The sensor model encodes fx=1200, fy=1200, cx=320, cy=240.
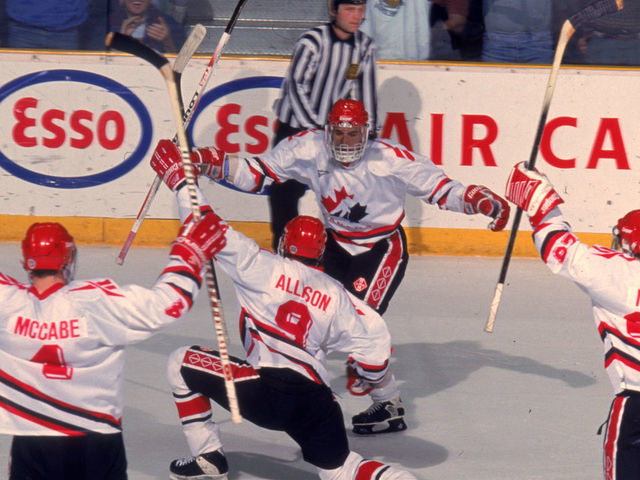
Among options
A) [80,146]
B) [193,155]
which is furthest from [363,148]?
[80,146]

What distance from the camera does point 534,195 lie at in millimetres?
3180

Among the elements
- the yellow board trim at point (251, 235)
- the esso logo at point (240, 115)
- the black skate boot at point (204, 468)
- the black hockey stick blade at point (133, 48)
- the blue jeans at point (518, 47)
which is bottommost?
the yellow board trim at point (251, 235)

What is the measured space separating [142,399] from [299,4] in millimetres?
2881

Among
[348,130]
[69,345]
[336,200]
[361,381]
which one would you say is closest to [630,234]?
[361,381]

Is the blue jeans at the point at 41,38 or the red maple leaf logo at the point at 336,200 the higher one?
the blue jeans at the point at 41,38

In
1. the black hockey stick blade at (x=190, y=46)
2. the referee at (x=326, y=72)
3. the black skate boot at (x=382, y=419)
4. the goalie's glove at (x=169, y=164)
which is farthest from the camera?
the referee at (x=326, y=72)

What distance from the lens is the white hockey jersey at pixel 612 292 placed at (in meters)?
2.96

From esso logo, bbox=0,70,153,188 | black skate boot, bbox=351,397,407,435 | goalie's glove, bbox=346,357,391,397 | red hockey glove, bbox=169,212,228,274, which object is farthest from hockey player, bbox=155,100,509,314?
esso logo, bbox=0,70,153,188

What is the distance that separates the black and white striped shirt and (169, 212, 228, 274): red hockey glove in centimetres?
274

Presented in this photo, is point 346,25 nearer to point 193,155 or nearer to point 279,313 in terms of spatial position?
point 193,155

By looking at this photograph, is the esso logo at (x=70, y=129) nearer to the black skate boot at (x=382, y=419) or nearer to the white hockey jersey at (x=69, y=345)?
the black skate boot at (x=382, y=419)

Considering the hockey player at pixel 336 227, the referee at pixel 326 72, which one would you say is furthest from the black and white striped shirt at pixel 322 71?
the hockey player at pixel 336 227

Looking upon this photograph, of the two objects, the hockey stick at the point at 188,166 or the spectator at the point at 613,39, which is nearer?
the hockey stick at the point at 188,166

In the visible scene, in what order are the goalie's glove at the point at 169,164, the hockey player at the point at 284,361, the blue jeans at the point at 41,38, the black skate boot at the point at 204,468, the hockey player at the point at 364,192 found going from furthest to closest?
the blue jeans at the point at 41,38 → the hockey player at the point at 364,192 → the goalie's glove at the point at 169,164 → the black skate boot at the point at 204,468 → the hockey player at the point at 284,361
